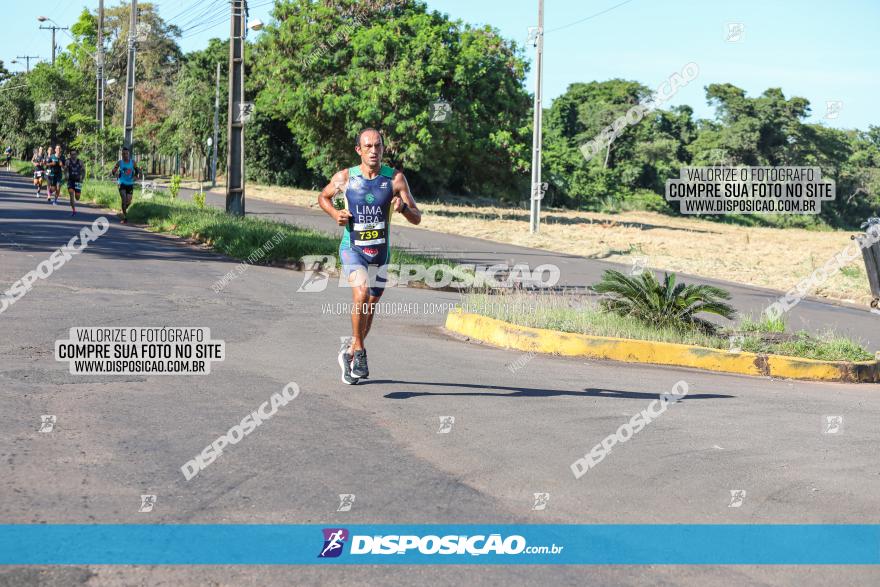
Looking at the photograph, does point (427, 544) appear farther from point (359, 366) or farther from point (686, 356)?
point (686, 356)

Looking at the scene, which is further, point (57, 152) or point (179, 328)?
point (57, 152)

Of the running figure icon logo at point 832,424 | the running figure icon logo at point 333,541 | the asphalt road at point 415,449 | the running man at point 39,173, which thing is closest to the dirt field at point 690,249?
the running man at point 39,173

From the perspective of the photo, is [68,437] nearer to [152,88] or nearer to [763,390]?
[763,390]

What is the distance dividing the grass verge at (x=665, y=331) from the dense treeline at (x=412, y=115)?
2903 centimetres

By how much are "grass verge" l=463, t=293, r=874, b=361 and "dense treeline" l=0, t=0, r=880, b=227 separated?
29.0m

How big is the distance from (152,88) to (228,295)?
76.2m


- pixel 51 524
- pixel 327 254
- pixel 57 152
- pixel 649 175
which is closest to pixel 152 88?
pixel 649 175

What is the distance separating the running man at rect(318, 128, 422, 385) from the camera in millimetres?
7699

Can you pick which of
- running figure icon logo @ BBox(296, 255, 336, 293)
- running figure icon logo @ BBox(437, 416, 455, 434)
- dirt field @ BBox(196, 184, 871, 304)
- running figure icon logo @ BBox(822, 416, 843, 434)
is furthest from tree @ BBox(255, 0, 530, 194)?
running figure icon logo @ BBox(437, 416, 455, 434)

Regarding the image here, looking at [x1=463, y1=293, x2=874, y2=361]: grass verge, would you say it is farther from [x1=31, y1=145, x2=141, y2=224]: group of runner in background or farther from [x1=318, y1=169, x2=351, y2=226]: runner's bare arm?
[x1=31, y1=145, x2=141, y2=224]: group of runner in background

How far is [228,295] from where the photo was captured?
1270 centimetres

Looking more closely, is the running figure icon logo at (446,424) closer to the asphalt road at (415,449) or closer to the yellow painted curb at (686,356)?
the asphalt road at (415,449)

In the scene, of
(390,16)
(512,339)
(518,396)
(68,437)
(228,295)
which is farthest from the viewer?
(390,16)

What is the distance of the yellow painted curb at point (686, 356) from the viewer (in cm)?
988
